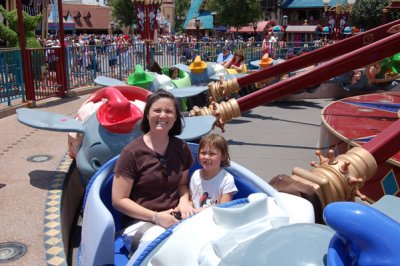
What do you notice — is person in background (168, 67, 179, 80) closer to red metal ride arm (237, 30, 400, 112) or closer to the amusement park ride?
the amusement park ride

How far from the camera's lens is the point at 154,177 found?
7.75 ft

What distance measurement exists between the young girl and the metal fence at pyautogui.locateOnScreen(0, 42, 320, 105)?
570 centimetres

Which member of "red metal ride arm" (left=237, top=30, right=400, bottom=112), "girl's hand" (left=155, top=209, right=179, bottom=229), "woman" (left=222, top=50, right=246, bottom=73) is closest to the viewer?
"girl's hand" (left=155, top=209, right=179, bottom=229)

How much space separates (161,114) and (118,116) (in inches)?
46.7

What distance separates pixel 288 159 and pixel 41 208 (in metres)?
3.33

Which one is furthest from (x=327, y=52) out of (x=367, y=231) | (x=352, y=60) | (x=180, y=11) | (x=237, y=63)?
(x=180, y=11)

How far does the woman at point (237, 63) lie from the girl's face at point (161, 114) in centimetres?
701

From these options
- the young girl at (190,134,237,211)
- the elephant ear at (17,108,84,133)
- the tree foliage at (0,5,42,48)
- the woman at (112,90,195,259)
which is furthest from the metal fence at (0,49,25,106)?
the young girl at (190,134,237,211)

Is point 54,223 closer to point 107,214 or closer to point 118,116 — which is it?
point 118,116

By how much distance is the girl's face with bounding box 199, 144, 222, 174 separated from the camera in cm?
231

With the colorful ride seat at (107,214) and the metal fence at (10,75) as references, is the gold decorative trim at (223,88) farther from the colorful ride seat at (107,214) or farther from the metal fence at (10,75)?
the metal fence at (10,75)

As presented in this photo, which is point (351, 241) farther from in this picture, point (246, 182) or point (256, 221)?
point (246, 182)

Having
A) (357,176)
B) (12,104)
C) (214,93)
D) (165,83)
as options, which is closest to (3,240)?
(357,176)

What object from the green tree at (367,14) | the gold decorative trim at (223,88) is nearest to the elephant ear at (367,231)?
the gold decorative trim at (223,88)
